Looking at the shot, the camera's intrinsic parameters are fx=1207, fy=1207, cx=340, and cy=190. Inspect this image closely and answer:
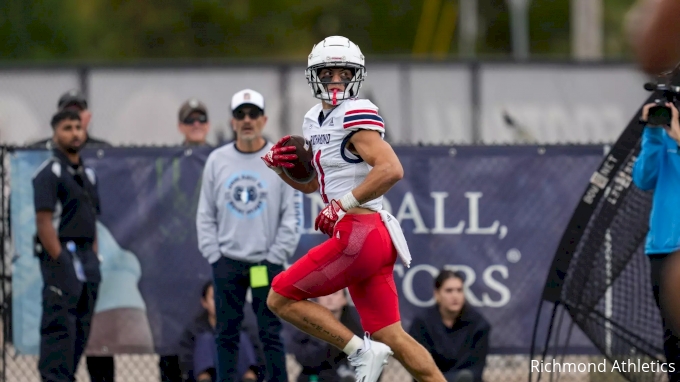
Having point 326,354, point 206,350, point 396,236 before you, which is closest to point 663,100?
point 396,236

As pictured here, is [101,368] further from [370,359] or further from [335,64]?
[335,64]

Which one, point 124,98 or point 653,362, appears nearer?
point 653,362

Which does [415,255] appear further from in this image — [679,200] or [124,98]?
[124,98]

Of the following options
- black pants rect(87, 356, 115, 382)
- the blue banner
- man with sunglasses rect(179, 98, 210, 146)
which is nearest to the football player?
the blue banner

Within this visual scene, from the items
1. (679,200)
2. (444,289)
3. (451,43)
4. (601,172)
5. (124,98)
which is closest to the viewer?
(679,200)

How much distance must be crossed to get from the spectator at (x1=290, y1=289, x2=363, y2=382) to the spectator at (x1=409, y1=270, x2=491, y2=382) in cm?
50

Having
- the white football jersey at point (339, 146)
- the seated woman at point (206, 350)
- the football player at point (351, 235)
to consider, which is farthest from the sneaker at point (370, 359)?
the seated woman at point (206, 350)

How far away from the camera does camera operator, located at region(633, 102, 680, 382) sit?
7.02m

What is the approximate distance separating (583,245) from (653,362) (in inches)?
36.4

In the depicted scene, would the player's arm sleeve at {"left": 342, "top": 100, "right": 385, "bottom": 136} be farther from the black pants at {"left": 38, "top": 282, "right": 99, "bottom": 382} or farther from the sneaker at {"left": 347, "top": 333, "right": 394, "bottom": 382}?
Result: the black pants at {"left": 38, "top": 282, "right": 99, "bottom": 382}

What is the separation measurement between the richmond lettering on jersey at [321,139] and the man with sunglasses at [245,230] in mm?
1600

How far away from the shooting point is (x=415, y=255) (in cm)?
891

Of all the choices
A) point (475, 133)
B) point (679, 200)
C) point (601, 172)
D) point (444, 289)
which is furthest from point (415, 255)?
point (475, 133)

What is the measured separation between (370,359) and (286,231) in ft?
6.48
